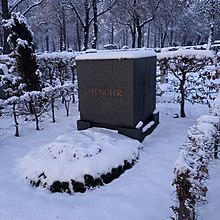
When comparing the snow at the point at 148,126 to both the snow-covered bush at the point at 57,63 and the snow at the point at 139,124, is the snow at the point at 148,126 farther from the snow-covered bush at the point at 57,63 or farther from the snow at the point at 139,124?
the snow-covered bush at the point at 57,63

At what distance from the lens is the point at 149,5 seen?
22391 millimetres

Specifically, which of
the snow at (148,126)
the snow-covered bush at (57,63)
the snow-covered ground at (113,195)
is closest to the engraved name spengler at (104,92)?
the snow-covered ground at (113,195)

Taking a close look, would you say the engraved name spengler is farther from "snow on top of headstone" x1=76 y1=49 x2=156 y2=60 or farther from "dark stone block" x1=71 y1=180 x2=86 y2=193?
"dark stone block" x1=71 y1=180 x2=86 y2=193

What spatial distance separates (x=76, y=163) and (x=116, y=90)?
2.04 m

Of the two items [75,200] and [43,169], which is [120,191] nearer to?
[75,200]

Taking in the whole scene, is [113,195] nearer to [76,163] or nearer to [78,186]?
[78,186]

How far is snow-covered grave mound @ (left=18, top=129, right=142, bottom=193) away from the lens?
13.3ft

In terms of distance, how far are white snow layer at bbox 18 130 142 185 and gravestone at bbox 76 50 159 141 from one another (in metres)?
0.85

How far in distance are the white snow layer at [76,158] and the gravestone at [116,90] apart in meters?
0.85

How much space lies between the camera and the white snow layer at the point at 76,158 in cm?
409

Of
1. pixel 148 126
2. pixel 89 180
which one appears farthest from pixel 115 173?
pixel 148 126

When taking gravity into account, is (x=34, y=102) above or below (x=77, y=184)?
above

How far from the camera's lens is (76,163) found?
13.7 ft

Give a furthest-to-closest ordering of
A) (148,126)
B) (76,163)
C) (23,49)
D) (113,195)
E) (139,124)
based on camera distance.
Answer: (23,49) < (148,126) < (139,124) < (76,163) < (113,195)
